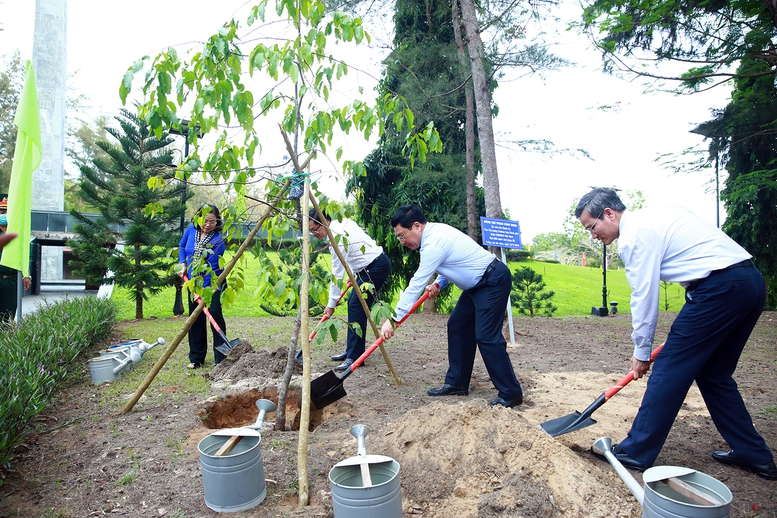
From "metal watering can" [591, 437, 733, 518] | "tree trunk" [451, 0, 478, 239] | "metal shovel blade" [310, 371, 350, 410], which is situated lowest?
"metal shovel blade" [310, 371, 350, 410]

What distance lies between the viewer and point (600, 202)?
286cm

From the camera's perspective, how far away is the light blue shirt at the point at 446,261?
3.75m

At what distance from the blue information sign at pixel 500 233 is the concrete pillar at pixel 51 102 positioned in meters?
16.9

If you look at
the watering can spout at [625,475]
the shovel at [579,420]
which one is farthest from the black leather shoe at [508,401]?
the watering can spout at [625,475]

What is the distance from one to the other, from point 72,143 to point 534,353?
33.4m

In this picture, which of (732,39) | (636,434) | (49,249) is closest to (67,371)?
(636,434)

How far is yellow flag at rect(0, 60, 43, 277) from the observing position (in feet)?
12.5

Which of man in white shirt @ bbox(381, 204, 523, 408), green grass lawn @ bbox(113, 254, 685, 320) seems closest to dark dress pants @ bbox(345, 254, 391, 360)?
man in white shirt @ bbox(381, 204, 523, 408)

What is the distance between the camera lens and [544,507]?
219 centimetres

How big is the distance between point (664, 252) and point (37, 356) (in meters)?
4.93

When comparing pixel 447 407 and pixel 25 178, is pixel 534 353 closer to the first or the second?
pixel 447 407

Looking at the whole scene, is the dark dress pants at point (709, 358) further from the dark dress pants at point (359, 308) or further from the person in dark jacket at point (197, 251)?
the person in dark jacket at point (197, 251)

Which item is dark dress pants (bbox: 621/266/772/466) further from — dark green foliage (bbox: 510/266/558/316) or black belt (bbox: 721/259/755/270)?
dark green foliage (bbox: 510/266/558/316)

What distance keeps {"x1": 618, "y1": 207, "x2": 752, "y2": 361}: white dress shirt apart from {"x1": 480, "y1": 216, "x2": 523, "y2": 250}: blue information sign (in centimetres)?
370
